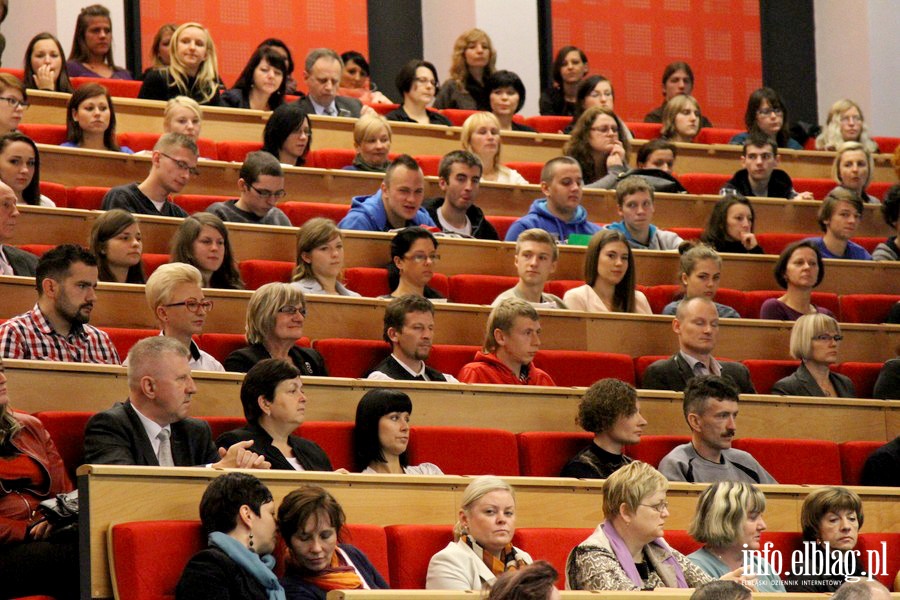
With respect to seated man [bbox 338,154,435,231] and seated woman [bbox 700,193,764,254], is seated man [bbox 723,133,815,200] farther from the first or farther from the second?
seated man [bbox 338,154,435,231]

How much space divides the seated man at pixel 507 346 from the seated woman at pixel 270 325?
1.27ft

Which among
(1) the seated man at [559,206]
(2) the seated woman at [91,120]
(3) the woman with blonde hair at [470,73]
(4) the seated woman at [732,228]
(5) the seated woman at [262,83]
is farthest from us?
(3) the woman with blonde hair at [470,73]

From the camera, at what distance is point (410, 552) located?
2168 millimetres

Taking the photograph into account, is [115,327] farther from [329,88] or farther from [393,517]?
[329,88]

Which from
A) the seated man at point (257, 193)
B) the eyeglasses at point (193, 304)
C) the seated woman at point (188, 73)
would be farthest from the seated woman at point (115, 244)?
the seated woman at point (188, 73)

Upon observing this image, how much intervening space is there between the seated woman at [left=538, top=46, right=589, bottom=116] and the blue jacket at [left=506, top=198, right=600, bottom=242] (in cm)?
132

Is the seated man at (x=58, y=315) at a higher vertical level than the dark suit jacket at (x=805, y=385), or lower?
higher

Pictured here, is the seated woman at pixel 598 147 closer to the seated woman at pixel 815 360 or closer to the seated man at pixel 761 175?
the seated man at pixel 761 175

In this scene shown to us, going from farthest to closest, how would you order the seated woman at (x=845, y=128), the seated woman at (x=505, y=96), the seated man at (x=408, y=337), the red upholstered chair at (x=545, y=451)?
the seated woman at (x=845, y=128), the seated woman at (x=505, y=96), the seated man at (x=408, y=337), the red upholstered chair at (x=545, y=451)

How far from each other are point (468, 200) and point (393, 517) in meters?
1.50

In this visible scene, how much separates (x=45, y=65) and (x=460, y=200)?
47.9 inches

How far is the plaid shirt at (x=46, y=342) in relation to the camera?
249cm

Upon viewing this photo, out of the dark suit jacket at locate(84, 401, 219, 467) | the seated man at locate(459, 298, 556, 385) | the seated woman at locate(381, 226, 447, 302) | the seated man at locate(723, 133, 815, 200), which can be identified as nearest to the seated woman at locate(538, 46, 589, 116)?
the seated man at locate(723, 133, 815, 200)

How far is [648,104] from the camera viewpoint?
5.86 m
